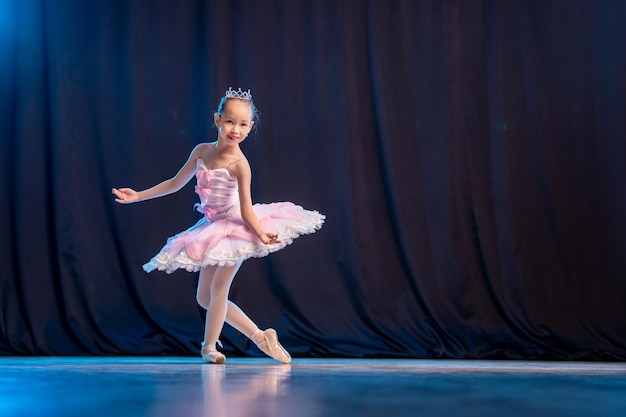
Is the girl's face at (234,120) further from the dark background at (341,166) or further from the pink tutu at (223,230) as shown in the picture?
the dark background at (341,166)

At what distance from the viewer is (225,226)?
331cm

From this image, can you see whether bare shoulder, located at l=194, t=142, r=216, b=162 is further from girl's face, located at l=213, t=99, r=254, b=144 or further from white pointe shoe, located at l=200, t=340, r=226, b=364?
white pointe shoe, located at l=200, t=340, r=226, b=364

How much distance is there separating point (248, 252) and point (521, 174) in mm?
1732

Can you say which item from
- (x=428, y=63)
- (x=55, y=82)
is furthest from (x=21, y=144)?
(x=428, y=63)

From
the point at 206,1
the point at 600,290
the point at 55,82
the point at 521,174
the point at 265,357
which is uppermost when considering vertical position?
the point at 206,1

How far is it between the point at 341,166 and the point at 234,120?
1153 mm

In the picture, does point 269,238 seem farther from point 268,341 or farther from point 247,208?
point 268,341

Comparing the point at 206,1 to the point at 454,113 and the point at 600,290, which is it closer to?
the point at 454,113

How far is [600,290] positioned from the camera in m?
4.12

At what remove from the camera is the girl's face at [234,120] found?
3316 millimetres

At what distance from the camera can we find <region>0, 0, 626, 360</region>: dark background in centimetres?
418

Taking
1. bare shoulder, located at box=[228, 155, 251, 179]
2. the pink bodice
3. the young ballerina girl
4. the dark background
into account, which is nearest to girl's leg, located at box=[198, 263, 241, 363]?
the young ballerina girl

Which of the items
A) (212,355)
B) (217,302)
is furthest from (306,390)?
(212,355)

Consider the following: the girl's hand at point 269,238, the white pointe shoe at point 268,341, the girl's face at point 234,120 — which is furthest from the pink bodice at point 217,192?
the white pointe shoe at point 268,341
